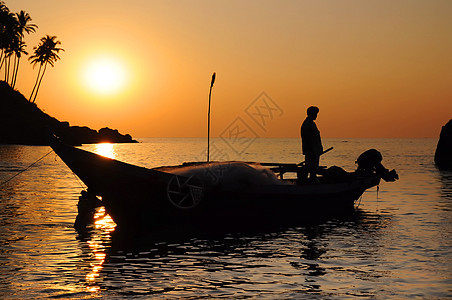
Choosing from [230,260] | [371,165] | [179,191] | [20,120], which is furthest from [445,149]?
[20,120]

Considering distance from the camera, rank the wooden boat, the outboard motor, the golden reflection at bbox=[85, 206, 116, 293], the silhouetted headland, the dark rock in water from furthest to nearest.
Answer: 1. the silhouetted headland
2. the dark rock in water
3. the outboard motor
4. the wooden boat
5. the golden reflection at bbox=[85, 206, 116, 293]

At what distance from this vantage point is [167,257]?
39.2 feet

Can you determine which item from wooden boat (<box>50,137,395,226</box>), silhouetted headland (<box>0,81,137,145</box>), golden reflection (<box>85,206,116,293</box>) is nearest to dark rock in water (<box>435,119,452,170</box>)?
wooden boat (<box>50,137,395,226</box>)

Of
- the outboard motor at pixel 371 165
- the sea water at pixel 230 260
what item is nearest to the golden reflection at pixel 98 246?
the sea water at pixel 230 260

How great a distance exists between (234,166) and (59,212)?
7439 mm

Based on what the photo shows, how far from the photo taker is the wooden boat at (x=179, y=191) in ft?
47.2

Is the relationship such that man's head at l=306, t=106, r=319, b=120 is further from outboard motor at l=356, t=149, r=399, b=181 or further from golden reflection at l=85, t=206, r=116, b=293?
golden reflection at l=85, t=206, r=116, b=293

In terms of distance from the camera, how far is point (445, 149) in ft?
196

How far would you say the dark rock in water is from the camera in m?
58.2

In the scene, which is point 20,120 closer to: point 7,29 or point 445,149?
point 7,29

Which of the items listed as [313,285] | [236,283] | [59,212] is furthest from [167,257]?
[59,212]

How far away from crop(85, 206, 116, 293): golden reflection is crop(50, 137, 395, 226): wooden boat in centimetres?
72

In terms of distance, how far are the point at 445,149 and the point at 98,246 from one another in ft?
175

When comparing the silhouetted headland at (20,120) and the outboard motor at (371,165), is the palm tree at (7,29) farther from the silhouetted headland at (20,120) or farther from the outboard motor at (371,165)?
the outboard motor at (371,165)
